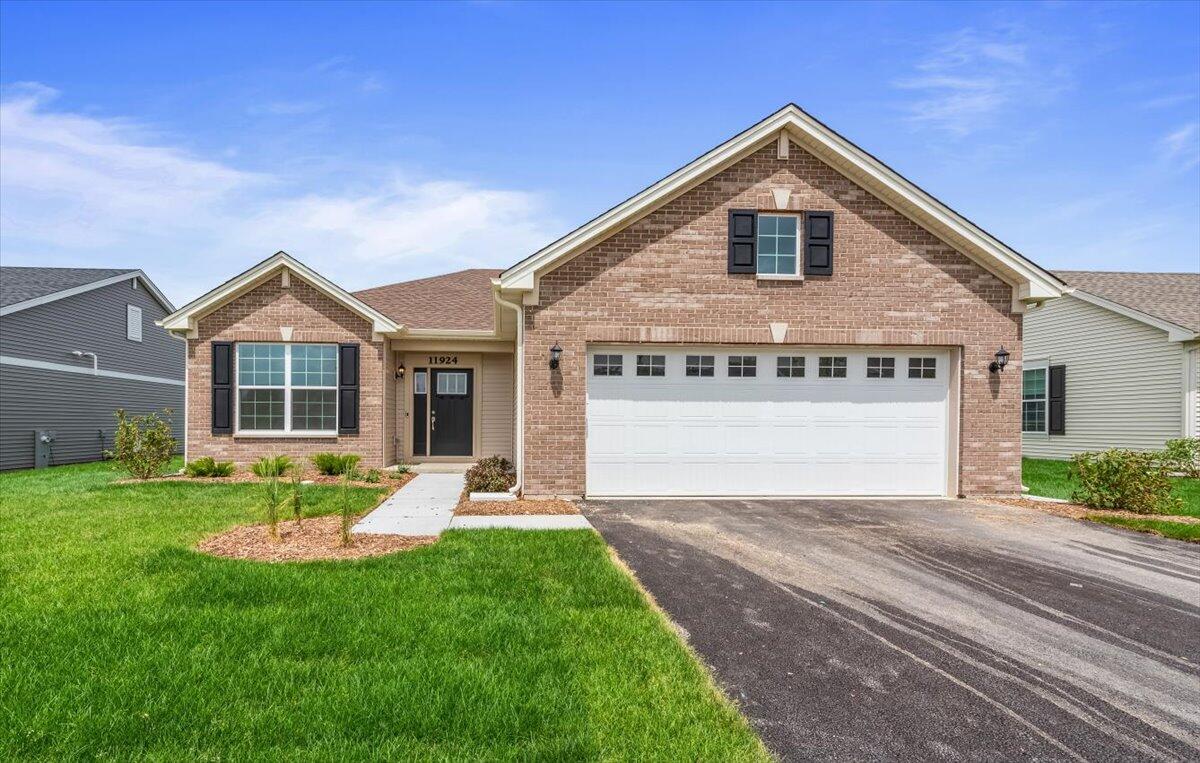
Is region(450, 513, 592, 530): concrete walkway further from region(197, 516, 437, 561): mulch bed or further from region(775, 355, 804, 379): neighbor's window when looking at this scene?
region(775, 355, 804, 379): neighbor's window

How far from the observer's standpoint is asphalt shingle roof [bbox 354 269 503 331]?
15.9 m

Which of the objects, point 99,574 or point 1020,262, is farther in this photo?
point 1020,262

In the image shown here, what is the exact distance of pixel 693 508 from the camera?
10.1m

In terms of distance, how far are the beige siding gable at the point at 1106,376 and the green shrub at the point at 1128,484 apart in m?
6.49

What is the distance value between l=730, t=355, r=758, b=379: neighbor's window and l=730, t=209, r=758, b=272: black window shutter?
1473 mm

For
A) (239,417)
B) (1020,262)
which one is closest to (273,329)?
(239,417)

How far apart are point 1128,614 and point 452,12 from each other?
1142 cm

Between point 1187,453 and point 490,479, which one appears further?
point 1187,453

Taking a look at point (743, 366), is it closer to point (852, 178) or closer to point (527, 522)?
point (852, 178)

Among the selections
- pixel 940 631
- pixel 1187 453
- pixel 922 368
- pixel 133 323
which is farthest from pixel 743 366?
pixel 133 323

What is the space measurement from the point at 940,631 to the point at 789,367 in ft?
22.3

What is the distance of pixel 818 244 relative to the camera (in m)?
11.1

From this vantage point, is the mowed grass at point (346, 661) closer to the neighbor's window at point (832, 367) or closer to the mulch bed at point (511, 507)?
the mulch bed at point (511, 507)

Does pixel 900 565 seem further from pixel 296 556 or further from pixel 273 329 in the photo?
pixel 273 329
